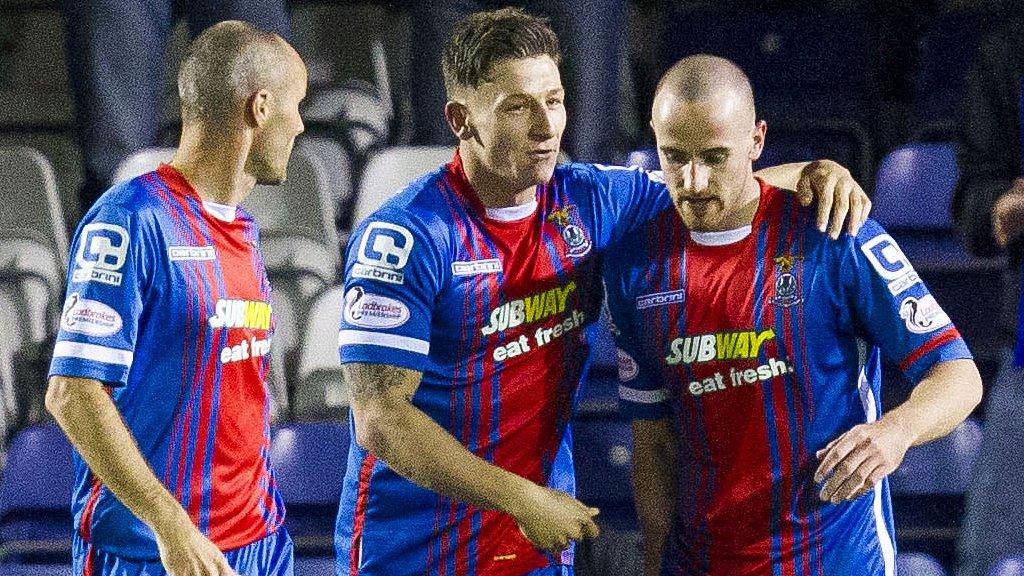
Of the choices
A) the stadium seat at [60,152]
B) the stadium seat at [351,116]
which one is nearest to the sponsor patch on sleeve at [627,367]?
the stadium seat at [351,116]

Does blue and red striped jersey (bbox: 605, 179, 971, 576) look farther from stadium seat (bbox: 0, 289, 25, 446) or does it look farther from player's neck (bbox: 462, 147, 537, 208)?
stadium seat (bbox: 0, 289, 25, 446)

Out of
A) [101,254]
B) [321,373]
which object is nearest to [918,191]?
[321,373]

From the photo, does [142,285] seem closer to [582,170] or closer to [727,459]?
[582,170]

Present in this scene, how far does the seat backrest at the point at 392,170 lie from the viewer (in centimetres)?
482

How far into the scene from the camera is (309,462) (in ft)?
13.7

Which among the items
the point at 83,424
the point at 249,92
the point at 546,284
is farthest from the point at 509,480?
the point at 249,92

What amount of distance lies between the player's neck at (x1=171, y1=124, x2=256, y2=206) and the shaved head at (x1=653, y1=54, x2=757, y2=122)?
849 millimetres

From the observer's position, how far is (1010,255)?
3.64 meters

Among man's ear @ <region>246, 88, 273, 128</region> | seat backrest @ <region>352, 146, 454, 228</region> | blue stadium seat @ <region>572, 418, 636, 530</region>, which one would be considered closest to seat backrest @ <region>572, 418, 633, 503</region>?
blue stadium seat @ <region>572, 418, 636, 530</region>

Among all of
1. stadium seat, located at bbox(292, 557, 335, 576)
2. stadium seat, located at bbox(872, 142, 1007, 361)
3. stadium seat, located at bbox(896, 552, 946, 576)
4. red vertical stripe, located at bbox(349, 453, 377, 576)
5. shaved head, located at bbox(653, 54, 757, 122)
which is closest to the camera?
shaved head, located at bbox(653, 54, 757, 122)

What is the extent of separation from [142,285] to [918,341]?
1480mm

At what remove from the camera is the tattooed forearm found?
2969 mm

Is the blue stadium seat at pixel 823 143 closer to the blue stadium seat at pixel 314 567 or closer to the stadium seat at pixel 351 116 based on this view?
the stadium seat at pixel 351 116

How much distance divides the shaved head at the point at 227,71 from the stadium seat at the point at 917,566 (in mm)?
1867
